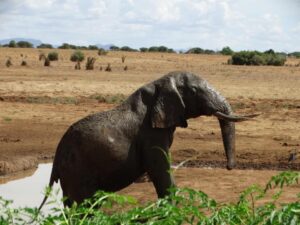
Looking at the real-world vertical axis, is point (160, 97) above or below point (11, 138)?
above

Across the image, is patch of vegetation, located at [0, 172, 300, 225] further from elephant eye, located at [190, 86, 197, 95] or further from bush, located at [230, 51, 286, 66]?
bush, located at [230, 51, 286, 66]

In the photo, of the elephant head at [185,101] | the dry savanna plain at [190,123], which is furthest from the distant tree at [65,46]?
the elephant head at [185,101]

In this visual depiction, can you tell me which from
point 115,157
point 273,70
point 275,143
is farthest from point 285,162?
point 273,70

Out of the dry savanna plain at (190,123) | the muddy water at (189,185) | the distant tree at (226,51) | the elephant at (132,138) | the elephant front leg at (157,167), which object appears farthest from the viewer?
the distant tree at (226,51)

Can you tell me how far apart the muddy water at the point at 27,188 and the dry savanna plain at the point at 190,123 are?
0.30 meters

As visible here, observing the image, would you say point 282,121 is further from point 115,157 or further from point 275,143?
point 115,157

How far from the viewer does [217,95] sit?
6.77 meters

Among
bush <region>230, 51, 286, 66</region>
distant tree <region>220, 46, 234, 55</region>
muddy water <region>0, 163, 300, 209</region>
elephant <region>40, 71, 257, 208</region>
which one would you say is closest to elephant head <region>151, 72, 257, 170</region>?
elephant <region>40, 71, 257, 208</region>

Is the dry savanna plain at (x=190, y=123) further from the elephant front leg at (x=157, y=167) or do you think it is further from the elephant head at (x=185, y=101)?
the elephant head at (x=185, y=101)

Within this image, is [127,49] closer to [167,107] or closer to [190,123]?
[190,123]

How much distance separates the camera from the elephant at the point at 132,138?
640 cm

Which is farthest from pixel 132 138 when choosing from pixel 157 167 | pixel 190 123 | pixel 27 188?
pixel 190 123

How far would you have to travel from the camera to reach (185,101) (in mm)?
6777

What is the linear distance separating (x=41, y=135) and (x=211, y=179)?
550 cm
